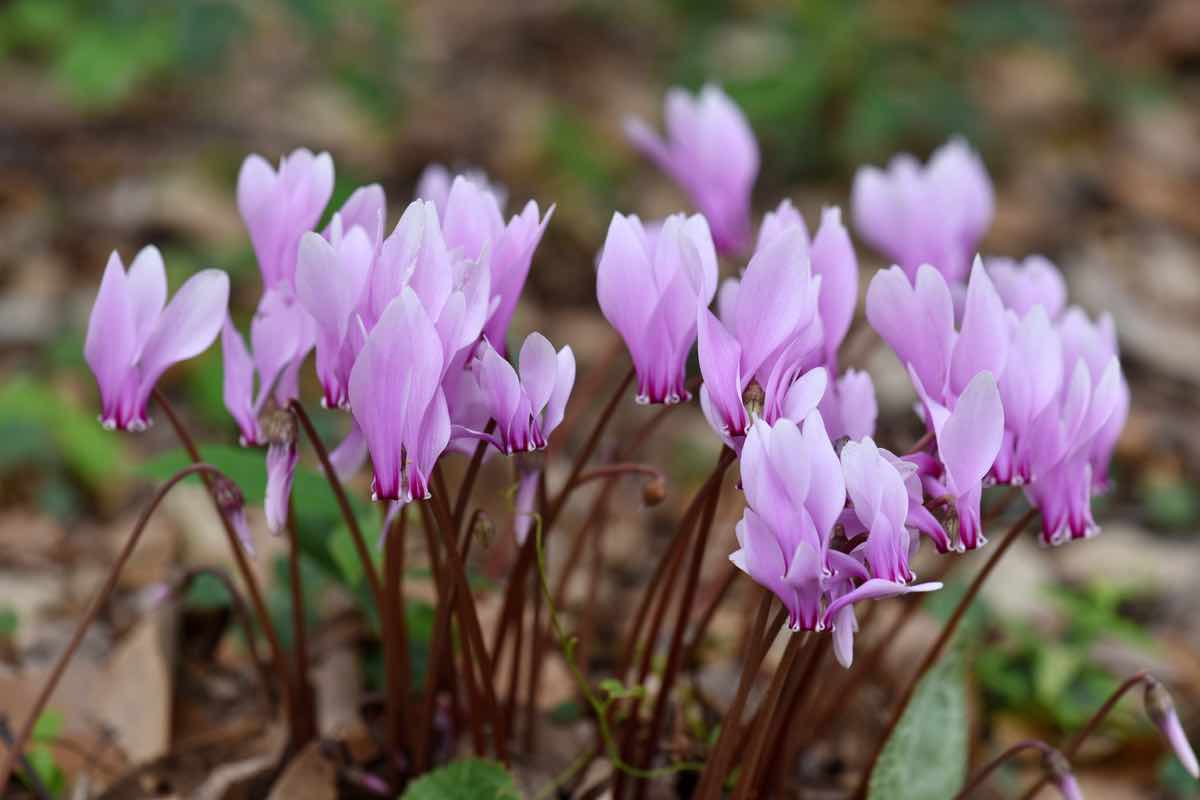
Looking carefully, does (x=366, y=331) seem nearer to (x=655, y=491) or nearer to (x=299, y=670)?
(x=655, y=491)

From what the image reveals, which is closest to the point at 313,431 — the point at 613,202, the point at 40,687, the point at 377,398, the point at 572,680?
the point at 377,398

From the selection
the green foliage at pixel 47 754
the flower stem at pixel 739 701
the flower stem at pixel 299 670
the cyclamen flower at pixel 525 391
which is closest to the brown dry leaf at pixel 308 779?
the flower stem at pixel 299 670

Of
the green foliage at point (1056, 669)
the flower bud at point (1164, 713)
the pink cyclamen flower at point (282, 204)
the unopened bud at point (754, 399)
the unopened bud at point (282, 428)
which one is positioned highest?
the pink cyclamen flower at point (282, 204)

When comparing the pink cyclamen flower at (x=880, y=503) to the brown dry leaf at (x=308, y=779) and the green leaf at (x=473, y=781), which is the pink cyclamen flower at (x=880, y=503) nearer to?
the green leaf at (x=473, y=781)

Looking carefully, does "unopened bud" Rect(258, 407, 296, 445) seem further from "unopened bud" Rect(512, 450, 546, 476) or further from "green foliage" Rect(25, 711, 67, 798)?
"green foliage" Rect(25, 711, 67, 798)

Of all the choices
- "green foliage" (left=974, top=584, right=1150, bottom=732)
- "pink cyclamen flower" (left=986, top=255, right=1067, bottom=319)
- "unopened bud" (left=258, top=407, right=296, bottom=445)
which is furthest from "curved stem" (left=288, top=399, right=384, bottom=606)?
"green foliage" (left=974, top=584, right=1150, bottom=732)

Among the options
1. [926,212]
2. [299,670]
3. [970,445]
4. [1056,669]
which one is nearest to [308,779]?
[299,670]
